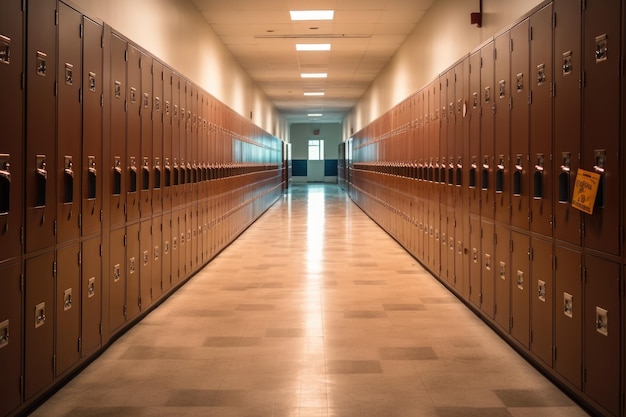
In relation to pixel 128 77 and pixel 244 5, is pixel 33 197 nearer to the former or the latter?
pixel 128 77

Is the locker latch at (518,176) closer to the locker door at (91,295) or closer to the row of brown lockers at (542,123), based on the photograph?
the row of brown lockers at (542,123)

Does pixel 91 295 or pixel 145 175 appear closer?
pixel 91 295

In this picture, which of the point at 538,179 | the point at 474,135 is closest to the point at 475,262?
the point at 474,135

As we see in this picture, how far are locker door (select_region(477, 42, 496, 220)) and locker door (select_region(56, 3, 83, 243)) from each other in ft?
9.99

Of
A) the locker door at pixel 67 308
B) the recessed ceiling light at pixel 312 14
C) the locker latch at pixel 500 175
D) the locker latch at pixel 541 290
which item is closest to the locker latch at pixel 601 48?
the locker latch at pixel 541 290

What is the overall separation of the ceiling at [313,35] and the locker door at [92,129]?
15.3 ft

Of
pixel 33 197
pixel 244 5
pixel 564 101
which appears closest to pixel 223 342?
pixel 33 197

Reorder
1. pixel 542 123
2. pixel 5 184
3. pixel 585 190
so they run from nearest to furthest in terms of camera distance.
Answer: pixel 5 184 → pixel 585 190 → pixel 542 123

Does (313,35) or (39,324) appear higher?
(313,35)

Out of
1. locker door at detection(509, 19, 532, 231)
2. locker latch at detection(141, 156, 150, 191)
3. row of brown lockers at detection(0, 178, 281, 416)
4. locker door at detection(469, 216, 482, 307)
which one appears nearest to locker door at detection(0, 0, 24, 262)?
row of brown lockers at detection(0, 178, 281, 416)

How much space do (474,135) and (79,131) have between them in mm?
3315

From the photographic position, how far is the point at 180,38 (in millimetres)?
8016

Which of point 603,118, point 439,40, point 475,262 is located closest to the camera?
point 603,118

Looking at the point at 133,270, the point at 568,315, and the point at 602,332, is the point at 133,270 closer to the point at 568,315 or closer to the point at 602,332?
the point at 568,315
